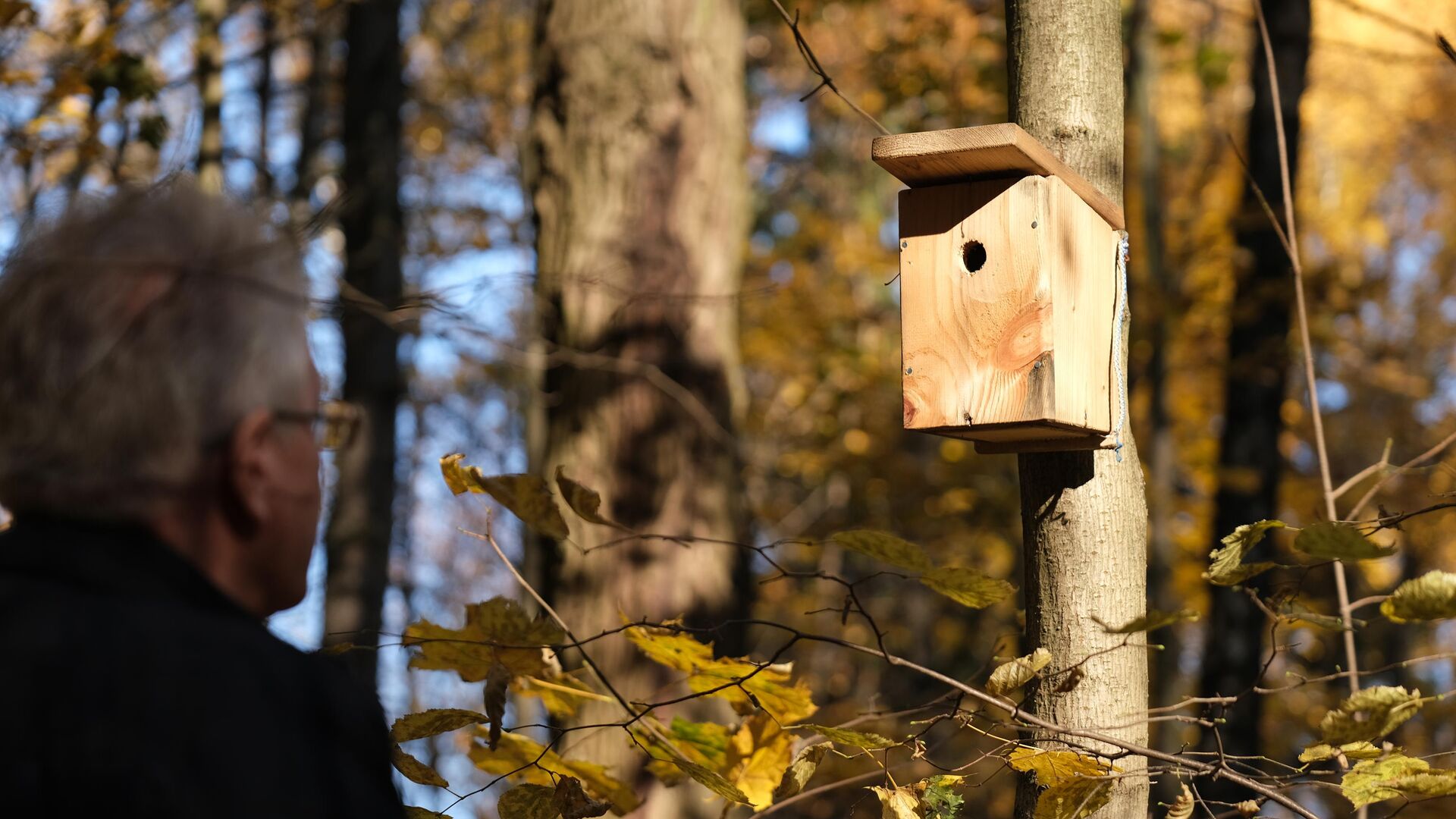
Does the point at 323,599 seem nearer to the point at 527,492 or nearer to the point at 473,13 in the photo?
the point at 473,13

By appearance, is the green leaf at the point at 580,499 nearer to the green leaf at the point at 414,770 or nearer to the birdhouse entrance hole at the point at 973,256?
the green leaf at the point at 414,770

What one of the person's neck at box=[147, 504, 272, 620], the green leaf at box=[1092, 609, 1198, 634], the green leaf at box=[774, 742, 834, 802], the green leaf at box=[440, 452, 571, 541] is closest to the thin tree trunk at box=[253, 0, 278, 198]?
the green leaf at box=[440, 452, 571, 541]

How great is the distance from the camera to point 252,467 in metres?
1.15

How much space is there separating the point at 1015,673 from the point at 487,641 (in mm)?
686

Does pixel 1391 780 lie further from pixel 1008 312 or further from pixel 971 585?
pixel 1008 312

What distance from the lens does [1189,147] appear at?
14.3m

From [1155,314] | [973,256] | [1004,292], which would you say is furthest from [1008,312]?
Result: [1155,314]

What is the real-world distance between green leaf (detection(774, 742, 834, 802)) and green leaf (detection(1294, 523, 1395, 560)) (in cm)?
68

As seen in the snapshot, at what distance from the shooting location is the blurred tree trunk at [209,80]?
17.7 ft

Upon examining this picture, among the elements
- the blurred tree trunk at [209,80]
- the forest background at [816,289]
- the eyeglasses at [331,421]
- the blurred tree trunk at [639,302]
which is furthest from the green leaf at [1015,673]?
the blurred tree trunk at [209,80]

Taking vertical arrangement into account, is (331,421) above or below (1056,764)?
above

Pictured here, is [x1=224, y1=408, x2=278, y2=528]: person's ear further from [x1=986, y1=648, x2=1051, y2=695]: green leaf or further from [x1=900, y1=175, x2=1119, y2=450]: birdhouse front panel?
[x1=900, y1=175, x2=1119, y2=450]: birdhouse front panel

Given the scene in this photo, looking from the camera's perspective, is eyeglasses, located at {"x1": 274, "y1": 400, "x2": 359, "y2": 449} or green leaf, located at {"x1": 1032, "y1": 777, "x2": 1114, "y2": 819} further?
green leaf, located at {"x1": 1032, "y1": 777, "x2": 1114, "y2": 819}

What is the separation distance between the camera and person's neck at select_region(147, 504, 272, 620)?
3.68ft
